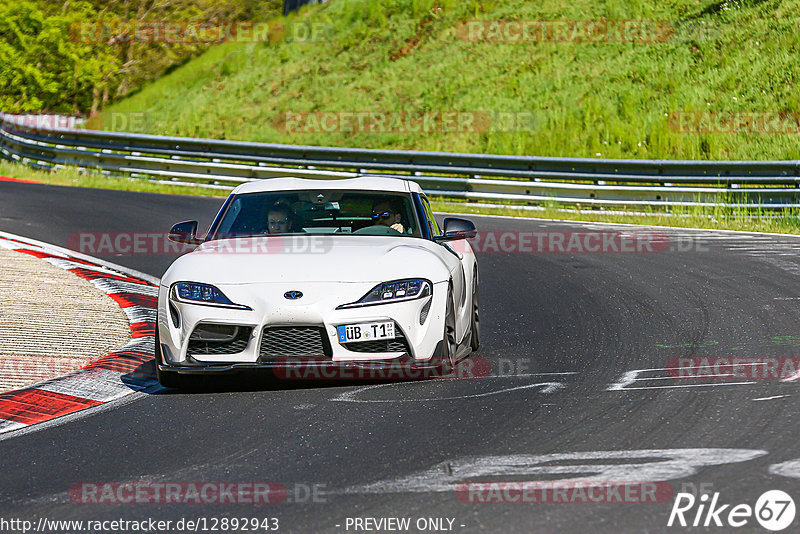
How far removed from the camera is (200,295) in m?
6.95

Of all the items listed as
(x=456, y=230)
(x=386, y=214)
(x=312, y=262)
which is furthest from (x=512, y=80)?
(x=312, y=262)

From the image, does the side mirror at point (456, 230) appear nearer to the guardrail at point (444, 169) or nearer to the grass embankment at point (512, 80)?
the guardrail at point (444, 169)

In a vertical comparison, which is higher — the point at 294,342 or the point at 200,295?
the point at 200,295

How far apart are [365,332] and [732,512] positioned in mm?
2969

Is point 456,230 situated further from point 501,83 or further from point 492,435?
point 501,83

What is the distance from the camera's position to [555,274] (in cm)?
1282

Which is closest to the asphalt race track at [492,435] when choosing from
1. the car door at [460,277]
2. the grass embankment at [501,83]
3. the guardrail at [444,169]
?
the car door at [460,277]

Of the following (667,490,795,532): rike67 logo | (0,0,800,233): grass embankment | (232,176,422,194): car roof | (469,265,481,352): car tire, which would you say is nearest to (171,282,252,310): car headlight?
(232,176,422,194): car roof

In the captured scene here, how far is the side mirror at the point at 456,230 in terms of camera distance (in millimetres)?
8000

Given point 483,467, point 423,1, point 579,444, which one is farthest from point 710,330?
point 423,1

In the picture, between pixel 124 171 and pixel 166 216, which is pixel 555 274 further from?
pixel 124 171

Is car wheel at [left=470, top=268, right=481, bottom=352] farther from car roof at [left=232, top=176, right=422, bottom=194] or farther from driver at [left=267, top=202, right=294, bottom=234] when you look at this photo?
driver at [left=267, top=202, right=294, bottom=234]

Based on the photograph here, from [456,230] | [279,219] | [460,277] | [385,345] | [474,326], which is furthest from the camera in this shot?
[474,326]

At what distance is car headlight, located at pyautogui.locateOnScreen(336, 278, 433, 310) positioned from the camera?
6.84 m
